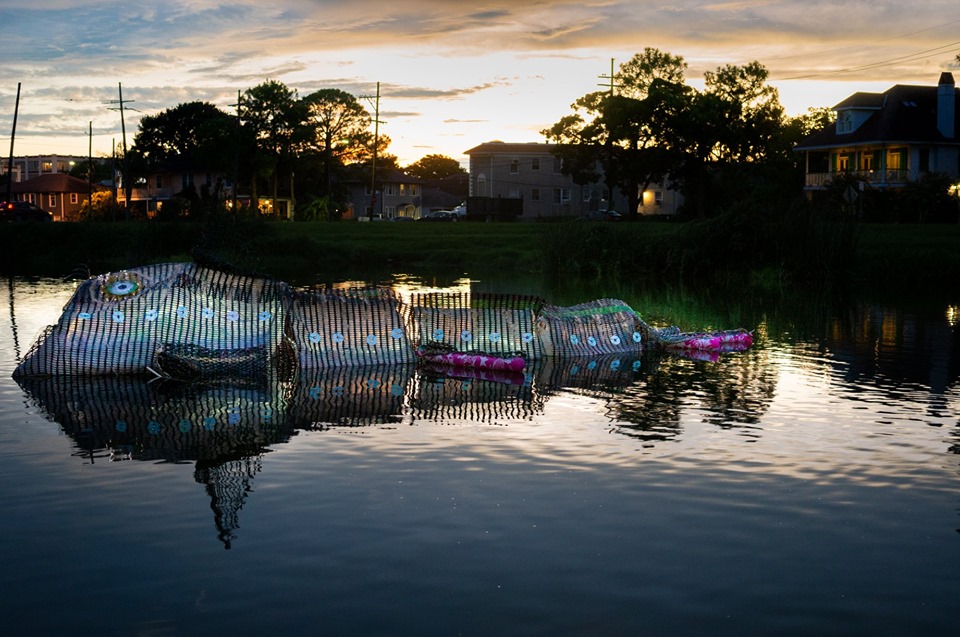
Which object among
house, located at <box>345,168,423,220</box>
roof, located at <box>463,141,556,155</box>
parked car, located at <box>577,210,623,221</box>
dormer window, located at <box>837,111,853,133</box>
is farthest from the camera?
house, located at <box>345,168,423,220</box>

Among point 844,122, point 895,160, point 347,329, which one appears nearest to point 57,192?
point 844,122

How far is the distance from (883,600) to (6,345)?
793 inches

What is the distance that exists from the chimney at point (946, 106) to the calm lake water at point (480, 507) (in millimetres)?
69865

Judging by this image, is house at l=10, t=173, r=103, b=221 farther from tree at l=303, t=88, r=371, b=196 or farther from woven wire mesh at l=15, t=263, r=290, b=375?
woven wire mesh at l=15, t=263, r=290, b=375

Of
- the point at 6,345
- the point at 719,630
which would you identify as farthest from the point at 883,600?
the point at 6,345

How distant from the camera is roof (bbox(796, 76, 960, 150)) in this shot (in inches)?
3273

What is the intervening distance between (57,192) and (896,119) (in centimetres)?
12375

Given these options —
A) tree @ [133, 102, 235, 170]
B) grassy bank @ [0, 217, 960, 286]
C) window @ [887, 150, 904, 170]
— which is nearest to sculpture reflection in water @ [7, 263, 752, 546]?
grassy bank @ [0, 217, 960, 286]

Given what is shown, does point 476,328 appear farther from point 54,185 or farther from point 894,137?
point 54,185

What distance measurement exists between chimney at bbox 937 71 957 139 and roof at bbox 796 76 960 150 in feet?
0.75

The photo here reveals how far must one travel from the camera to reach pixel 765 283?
4628 cm

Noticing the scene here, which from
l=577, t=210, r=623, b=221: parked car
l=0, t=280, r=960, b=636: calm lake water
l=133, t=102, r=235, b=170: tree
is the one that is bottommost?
l=0, t=280, r=960, b=636: calm lake water

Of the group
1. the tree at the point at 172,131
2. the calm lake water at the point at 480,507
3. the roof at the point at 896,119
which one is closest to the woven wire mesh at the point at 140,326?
the calm lake water at the point at 480,507

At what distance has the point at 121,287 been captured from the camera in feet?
65.4
